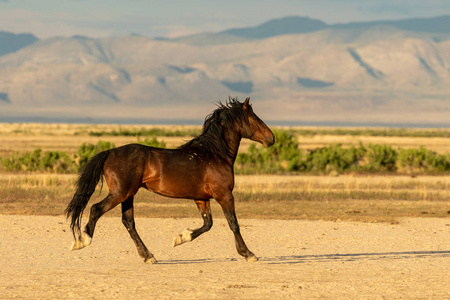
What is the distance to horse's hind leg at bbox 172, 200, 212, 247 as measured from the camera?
38.8 ft

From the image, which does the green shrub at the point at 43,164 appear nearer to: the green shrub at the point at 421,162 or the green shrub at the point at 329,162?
the green shrub at the point at 329,162

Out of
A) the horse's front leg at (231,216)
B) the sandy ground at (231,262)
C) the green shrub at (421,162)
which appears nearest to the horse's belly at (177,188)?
the horse's front leg at (231,216)

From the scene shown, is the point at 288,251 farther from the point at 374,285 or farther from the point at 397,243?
the point at 374,285

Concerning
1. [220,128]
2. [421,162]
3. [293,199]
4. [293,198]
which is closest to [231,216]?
[220,128]

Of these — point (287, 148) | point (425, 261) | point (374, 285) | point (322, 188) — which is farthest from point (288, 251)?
point (287, 148)

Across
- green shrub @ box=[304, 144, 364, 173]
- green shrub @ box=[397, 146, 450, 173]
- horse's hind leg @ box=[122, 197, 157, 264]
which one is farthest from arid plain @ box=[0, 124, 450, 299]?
green shrub @ box=[397, 146, 450, 173]

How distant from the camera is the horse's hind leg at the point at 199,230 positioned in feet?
38.8

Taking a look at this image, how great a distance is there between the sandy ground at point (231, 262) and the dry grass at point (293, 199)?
1.84m

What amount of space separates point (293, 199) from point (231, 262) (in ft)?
34.3

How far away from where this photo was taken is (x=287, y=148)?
3634cm

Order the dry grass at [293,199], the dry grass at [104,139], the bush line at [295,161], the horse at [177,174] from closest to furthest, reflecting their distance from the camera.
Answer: the horse at [177,174] < the dry grass at [293,199] < the bush line at [295,161] < the dry grass at [104,139]

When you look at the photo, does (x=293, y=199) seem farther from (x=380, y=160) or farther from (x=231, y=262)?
(x=380, y=160)

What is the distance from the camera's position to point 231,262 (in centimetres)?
1236

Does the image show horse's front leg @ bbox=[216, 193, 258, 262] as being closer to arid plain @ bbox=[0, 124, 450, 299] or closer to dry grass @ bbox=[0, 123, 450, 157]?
arid plain @ bbox=[0, 124, 450, 299]
